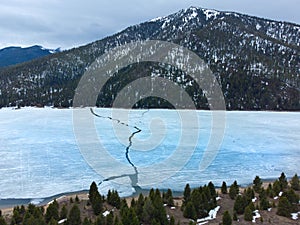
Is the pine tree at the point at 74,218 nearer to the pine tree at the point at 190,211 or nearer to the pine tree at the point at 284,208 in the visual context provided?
the pine tree at the point at 190,211

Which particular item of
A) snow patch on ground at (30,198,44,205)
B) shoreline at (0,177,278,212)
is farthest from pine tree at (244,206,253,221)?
snow patch on ground at (30,198,44,205)

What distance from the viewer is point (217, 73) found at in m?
122

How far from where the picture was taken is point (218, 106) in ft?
324

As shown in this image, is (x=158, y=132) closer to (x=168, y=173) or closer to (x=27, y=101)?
(x=168, y=173)

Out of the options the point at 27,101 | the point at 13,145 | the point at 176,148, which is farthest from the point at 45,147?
the point at 27,101

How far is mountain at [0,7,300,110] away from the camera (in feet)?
346

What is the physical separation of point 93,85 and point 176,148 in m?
106

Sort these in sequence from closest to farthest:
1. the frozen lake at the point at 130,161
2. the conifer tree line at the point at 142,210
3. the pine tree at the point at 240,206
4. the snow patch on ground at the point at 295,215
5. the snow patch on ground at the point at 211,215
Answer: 1. the conifer tree line at the point at 142,210
2. the snow patch on ground at the point at 295,215
3. the snow patch on ground at the point at 211,215
4. the pine tree at the point at 240,206
5. the frozen lake at the point at 130,161

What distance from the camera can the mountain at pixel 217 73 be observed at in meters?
105

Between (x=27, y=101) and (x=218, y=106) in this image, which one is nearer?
(x=218, y=106)

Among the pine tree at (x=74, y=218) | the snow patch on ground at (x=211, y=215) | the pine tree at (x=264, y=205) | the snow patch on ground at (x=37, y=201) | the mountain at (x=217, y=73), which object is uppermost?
the mountain at (x=217, y=73)

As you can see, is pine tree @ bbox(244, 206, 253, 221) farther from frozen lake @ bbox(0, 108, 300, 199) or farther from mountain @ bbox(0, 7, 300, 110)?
mountain @ bbox(0, 7, 300, 110)

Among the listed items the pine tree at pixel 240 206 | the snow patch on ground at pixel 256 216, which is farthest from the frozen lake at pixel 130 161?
the snow patch on ground at pixel 256 216

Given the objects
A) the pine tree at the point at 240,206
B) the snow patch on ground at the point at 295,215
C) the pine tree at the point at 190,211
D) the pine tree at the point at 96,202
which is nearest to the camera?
the snow patch on ground at the point at 295,215
